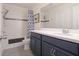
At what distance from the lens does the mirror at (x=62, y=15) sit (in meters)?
1.66

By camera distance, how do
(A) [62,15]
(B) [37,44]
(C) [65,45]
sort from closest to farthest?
A: (C) [65,45] < (A) [62,15] < (B) [37,44]

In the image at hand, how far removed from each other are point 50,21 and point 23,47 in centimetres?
98

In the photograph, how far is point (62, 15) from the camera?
1.89 metres

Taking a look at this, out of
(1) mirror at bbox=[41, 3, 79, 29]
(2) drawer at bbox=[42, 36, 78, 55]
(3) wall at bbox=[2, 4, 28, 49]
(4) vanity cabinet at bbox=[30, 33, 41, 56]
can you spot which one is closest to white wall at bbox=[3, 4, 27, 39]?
(3) wall at bbox=[2, 4, 28, 49]

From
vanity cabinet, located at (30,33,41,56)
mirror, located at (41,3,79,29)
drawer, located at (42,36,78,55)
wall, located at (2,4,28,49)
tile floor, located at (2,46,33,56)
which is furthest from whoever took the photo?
wall, located at (2,4,28,49)

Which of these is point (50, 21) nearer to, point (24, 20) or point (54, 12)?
point (54, 12)

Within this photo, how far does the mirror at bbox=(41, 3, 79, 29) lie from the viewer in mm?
1655

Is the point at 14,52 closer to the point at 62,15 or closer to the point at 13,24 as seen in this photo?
the point at 13,24

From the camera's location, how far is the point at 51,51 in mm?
1428

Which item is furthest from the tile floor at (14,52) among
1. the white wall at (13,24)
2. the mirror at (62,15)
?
the mirror at (62,15)

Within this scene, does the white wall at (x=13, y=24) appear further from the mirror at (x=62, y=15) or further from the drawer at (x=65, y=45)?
the drawer at (x=65, y=45)

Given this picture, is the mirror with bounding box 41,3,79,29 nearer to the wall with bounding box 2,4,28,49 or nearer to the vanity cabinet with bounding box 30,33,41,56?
the vanity cabinet with bounding box 30,33,41,56

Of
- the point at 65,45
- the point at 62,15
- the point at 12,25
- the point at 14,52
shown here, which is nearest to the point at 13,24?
the point at 12,25

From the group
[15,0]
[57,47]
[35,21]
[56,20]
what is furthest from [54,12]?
[15,0]
